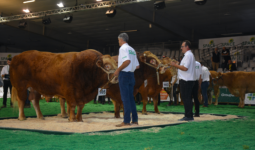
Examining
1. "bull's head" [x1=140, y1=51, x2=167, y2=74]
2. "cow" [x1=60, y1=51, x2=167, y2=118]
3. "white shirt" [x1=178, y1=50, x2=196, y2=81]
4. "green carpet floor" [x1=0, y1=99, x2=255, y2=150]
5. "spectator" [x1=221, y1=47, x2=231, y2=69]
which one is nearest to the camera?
"green carpet floor" [x1=0, y1=99, x2=255, y2=150]

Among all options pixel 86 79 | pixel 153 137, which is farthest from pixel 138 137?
pixel 86 79

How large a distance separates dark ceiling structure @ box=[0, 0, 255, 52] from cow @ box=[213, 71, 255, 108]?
18.4ft

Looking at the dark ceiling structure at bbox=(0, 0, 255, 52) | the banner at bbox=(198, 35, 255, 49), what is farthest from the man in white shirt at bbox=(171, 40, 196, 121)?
the banner at bbox=(198, 35, 255, 49)

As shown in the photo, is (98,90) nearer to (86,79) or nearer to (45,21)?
(86,79)

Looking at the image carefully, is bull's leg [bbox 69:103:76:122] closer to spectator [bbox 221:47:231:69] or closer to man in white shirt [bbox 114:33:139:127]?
man in white shirt [bbox 114:33:139:127]

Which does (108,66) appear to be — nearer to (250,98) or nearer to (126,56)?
(126,56)

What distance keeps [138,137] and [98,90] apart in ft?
8.86

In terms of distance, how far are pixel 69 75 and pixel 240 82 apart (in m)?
9.51

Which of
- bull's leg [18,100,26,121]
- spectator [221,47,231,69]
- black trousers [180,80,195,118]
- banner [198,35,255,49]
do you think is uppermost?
banner [198,35,255,49]

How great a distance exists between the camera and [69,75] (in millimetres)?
5859

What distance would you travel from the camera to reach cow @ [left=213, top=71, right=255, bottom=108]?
41.1ft

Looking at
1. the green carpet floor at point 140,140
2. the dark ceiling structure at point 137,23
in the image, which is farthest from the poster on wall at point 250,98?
the green carpet floor at point 140,140

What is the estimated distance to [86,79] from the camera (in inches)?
235

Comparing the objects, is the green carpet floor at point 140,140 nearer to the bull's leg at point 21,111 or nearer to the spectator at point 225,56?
the bull's leg at point 21,111
